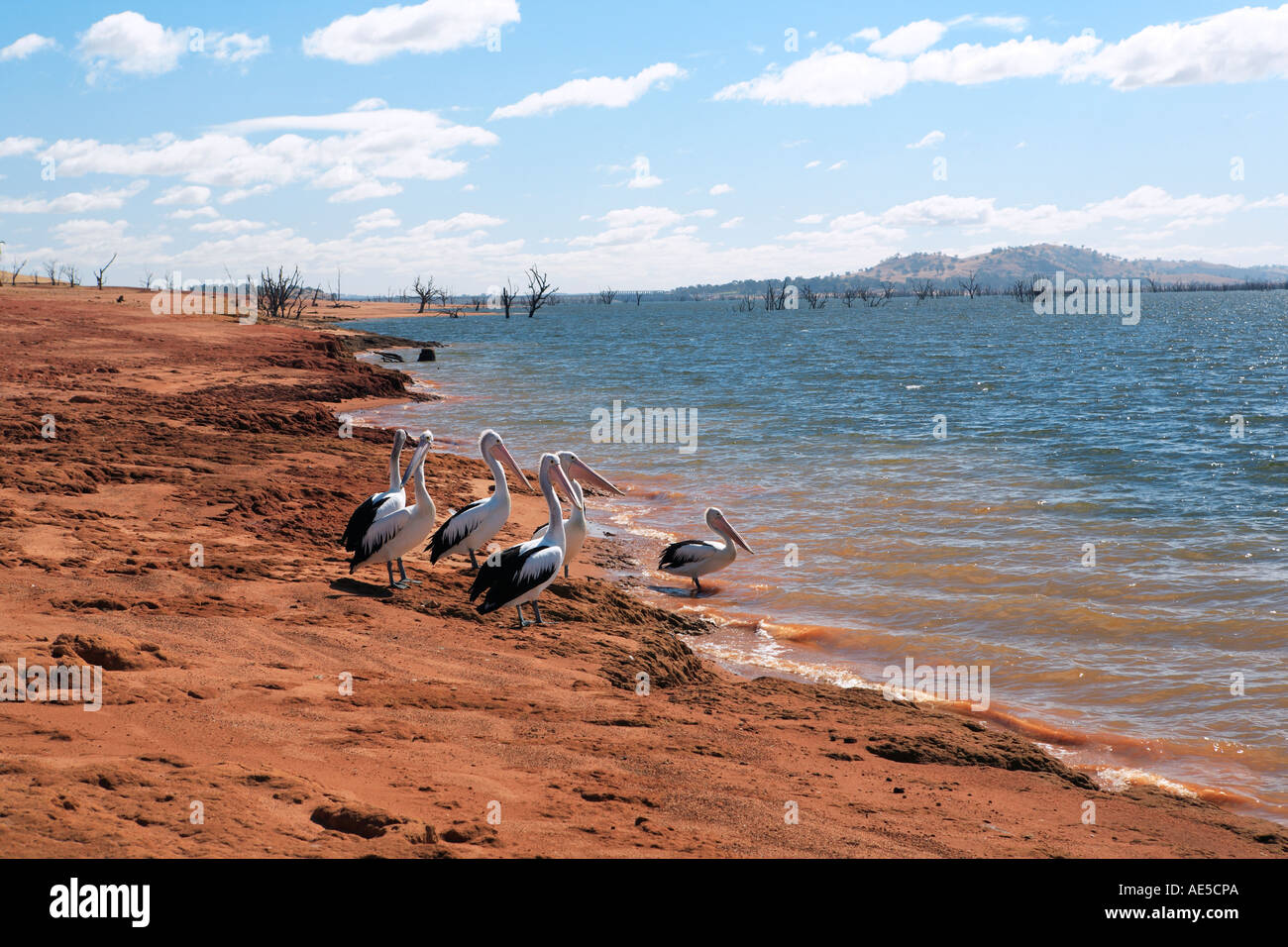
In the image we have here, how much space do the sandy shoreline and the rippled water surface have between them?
1.44m

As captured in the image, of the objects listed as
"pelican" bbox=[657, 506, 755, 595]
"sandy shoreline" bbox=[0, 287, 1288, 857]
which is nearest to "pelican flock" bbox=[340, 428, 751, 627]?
"sandy shoreline" bbox=[0, 287, 1288, 857]

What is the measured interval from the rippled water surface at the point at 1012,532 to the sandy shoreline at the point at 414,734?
4.72 feet

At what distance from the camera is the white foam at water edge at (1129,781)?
21.8 ft

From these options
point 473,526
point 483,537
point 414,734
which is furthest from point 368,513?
point 414,734

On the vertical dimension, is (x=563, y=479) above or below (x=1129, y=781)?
above

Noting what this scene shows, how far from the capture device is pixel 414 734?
18.3ft

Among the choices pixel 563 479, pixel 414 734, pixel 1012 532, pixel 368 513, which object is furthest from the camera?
pixel 1012 532

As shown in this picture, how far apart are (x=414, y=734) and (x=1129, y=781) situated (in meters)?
5.10

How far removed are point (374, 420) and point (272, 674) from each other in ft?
59.7

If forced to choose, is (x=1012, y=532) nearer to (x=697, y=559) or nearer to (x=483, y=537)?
(x=697, y=559)

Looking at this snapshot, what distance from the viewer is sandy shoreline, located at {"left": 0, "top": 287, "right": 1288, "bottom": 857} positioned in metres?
4.22

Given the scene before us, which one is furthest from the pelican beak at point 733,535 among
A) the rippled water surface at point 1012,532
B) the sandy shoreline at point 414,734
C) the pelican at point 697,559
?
the sandy shoreline at point 414,734
